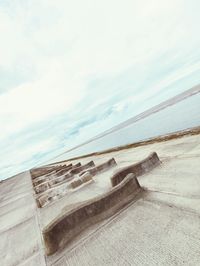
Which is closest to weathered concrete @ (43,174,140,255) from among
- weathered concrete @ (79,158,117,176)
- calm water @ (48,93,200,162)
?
weathered concrete @ (79,158,117,176)

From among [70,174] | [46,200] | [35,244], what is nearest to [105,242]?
[35,244]

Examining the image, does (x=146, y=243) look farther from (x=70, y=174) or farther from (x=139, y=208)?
(x=70, y=174)

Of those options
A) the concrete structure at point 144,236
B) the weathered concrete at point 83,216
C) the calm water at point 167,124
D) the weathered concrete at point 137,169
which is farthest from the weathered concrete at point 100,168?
the calm water at point 167,124

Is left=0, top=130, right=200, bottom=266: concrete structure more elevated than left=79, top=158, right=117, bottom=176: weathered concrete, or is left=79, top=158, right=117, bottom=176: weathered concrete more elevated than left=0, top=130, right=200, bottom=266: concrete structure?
left=79, top=158, right=117, bottom=176: weathered concrete

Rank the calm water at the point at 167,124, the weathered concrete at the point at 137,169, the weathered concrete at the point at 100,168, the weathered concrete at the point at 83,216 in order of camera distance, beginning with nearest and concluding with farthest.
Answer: the weathered concrete at the point at 83,216
the weathered concrete at the point at 137,169
the weathered concrete at the point at 100,168
the calm water at the point at 167,124

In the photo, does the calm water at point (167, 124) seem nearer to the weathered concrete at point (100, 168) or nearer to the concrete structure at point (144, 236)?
the weathered concrete at point (100, 168)

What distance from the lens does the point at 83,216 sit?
2.67 meters

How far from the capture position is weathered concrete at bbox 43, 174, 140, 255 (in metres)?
2.50

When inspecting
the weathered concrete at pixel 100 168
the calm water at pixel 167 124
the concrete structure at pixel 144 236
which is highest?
the weathered concrete at pixel 100 168

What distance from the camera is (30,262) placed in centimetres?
264

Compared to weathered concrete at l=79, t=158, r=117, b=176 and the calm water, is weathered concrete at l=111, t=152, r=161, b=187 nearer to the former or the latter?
weathered concrete at l=79, t=158, r=117, b=176

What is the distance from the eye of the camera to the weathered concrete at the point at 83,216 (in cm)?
250

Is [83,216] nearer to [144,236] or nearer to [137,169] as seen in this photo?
[144,236]

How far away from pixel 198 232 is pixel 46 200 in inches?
167
